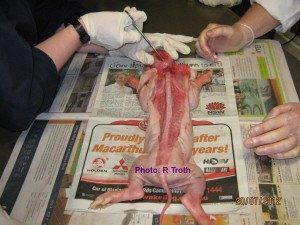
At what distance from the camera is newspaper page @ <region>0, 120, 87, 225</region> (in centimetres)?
83

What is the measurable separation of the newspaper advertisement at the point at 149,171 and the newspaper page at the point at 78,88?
9 cm

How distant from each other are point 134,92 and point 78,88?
0.20 m

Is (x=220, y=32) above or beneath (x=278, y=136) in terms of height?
above

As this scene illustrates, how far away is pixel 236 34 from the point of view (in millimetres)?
1063

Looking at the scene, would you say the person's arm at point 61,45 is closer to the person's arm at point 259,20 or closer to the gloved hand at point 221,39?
the gloved hand at point 221,39

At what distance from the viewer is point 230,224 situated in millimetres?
750

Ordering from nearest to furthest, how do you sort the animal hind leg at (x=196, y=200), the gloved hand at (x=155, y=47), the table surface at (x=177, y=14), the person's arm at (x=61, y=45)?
the animal hind leg at (x=196, y=200), the person's arm at (x=61, y=45), the gloved hand at (x=155, y=47), the table surface at (x=177, y=14)

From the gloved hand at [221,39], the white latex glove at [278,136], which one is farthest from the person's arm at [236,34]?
the white latex glove at [278,136]

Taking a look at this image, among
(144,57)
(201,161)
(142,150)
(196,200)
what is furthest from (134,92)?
(196,200)

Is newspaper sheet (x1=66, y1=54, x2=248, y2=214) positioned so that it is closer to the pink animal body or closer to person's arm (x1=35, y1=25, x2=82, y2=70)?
the pink animal body

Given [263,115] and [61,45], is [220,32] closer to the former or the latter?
[263,115]

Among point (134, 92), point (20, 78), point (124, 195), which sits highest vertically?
point (134, 92)
